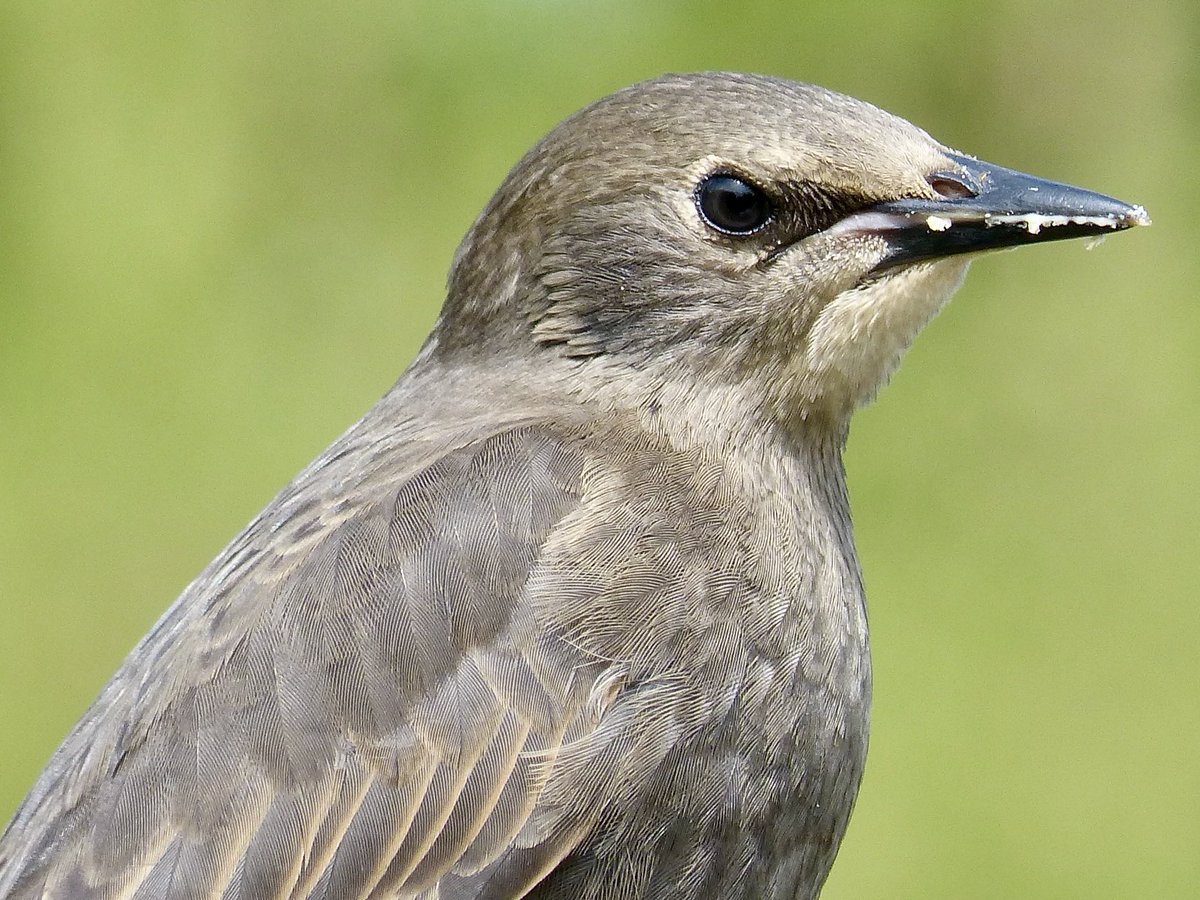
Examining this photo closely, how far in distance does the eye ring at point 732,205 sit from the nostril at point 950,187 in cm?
29

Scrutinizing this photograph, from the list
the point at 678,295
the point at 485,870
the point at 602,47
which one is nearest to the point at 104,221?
the point at 602,47

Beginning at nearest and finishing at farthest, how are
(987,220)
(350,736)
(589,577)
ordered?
(350,736) < (589,577) < (987,220)

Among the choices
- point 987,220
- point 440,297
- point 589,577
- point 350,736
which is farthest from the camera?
point 440,297

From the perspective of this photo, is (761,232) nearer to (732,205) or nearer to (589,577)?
(732,205)

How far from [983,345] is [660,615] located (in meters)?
2.93

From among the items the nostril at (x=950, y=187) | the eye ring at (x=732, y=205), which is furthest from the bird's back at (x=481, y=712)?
the nostril at (x=950, y=187)

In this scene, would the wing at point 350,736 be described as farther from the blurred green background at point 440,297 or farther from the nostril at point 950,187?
the blurred green background at point 440,297

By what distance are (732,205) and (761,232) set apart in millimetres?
67

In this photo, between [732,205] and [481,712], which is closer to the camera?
[481,712]

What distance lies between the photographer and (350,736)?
9.66 feet

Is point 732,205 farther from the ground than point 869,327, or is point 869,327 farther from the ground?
point 732,205

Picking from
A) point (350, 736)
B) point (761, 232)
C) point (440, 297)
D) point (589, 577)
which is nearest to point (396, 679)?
point (350, 736)

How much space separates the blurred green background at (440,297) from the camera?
5500 millimetres

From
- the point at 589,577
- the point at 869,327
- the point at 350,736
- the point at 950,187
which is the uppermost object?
the point at 950,187
